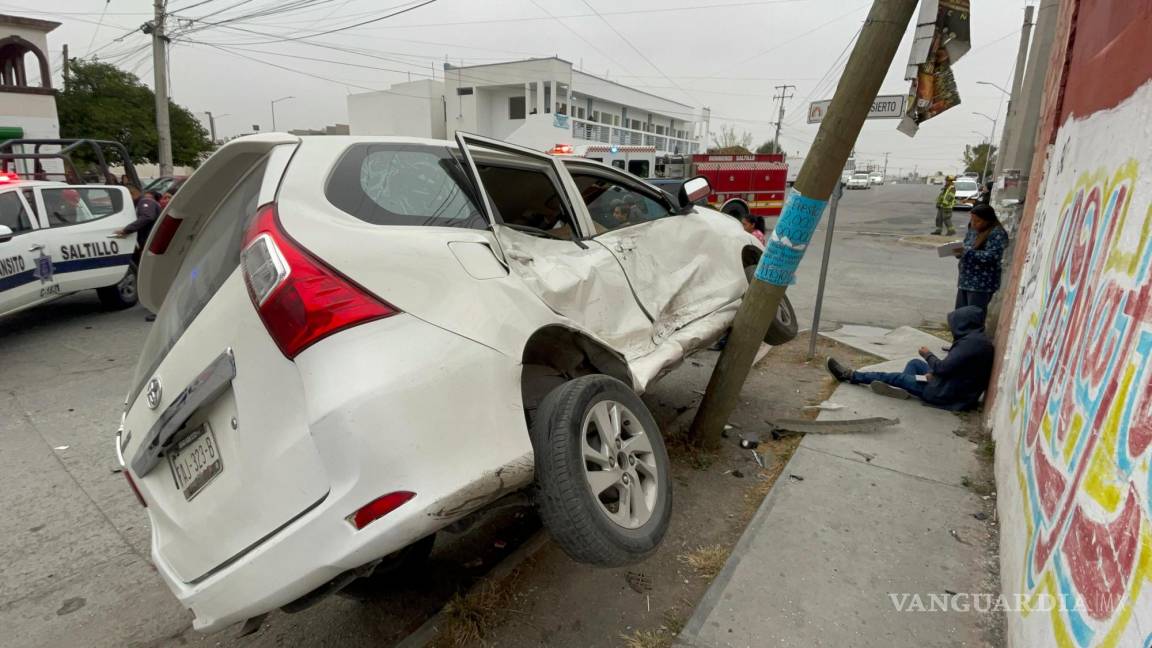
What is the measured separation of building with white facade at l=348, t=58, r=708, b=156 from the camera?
42175 mm

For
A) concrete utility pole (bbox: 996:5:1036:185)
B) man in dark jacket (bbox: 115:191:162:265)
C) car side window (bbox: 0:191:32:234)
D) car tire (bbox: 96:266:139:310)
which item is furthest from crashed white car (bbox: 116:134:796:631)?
concrete utility pole (bbox: 996:5:1036:185)

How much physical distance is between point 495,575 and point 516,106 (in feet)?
155

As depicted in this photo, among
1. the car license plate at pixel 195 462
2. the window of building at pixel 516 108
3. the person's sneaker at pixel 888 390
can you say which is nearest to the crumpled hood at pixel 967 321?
the person's sneaker at pixel 888 390

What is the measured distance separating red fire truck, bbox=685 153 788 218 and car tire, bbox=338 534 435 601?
17.8 meters

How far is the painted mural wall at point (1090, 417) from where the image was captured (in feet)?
4.90

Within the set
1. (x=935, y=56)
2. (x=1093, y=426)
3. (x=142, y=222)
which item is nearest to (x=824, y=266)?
(x=935, y=56)

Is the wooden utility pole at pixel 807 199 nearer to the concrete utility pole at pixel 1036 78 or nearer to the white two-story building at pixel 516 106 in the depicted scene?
the concrete utility pole at pixel 1036 78

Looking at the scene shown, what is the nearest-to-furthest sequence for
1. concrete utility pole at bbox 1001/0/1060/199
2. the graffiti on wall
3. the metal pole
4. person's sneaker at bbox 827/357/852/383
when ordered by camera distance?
the graffiti on wall < person's sneaker at bbox 827/357/852/383 < the metal pole < concrete utility pole at bbox 1001/0/1060/199

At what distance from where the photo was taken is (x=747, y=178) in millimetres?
19703

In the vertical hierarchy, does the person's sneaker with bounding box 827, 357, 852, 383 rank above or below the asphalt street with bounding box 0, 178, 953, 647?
above

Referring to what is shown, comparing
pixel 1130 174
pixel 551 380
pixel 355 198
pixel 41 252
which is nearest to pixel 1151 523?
pixel 1130 174

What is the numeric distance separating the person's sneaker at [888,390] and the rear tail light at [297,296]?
440cm

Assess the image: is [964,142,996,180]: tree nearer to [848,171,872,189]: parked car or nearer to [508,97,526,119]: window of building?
[848,171,872,189]: parked car

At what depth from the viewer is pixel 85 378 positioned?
18.4ft
